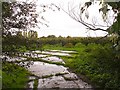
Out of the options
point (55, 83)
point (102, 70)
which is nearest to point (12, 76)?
point (55, 83)

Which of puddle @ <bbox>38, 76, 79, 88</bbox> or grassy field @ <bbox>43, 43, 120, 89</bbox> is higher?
grassy field @ <bbox>43, 43, 120, 89</bbox>

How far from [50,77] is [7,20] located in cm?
422

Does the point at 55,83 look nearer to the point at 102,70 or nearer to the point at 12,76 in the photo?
the point at 12,76

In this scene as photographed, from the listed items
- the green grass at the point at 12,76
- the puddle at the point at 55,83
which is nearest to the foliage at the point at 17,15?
the green grass at the point at 12,76

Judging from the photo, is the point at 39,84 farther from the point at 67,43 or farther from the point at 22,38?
the point at 67,43

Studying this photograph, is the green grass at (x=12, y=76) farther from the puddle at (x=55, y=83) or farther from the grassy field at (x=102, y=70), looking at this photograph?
the grassy field at (x=102, y=70)

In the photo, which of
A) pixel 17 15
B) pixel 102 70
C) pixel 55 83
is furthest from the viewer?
pixel 102 70

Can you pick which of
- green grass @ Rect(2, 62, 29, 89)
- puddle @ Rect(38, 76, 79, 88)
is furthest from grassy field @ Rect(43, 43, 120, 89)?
green grass @ Rect(2, 62, 29, 89)

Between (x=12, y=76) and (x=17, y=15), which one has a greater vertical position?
(x=17, y=15)

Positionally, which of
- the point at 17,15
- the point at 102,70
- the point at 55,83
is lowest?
the point at 55,83

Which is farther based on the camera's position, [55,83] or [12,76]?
[55,83]

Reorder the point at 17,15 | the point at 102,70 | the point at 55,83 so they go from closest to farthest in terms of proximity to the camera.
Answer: the point at 17,15 → the point at 55,83 → the point at 102,70

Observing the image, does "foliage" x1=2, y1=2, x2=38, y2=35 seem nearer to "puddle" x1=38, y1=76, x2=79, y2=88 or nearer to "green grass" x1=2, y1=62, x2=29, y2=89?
"green grass" x1=2, y1=62, x2=29, y2=89

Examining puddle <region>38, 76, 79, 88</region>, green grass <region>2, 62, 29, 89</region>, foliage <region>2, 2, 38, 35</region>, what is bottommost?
puddle <region>38, 76, 79, 88</region>
